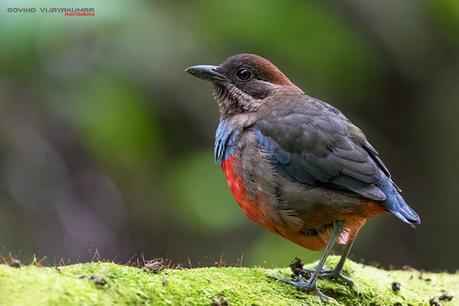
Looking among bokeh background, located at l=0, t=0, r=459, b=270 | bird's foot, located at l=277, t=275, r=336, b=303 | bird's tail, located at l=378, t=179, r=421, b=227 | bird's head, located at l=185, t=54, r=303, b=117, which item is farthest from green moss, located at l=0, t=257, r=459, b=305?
bokeh background, located at l=0, t=0, r=459, b=270

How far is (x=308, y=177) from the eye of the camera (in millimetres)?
4961

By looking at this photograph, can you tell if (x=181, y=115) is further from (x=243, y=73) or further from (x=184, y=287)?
(x=184, y=287)

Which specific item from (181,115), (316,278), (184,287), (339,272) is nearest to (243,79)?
(339,272)

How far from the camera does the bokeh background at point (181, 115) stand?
21.0 ft

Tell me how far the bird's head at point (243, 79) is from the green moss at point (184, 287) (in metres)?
1.48

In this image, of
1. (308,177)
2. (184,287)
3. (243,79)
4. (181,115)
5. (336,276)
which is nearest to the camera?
(184,287)

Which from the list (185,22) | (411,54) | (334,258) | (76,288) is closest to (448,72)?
(411,54)

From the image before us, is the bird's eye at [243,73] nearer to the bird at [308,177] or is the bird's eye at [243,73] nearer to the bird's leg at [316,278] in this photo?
the bird at [308,177]

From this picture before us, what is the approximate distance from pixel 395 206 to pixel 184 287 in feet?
5.43

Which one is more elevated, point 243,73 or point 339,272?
point 243,73

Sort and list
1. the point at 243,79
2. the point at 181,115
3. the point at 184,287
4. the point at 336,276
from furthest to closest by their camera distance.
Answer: the point at 181,115
the point at 243,79
the point at 336,276
the point at 184,287

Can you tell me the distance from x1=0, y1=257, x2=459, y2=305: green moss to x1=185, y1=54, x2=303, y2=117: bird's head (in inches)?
58.5

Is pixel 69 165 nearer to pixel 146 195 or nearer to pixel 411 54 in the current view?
pixel 146 195

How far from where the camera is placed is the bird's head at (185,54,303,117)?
5992mm
